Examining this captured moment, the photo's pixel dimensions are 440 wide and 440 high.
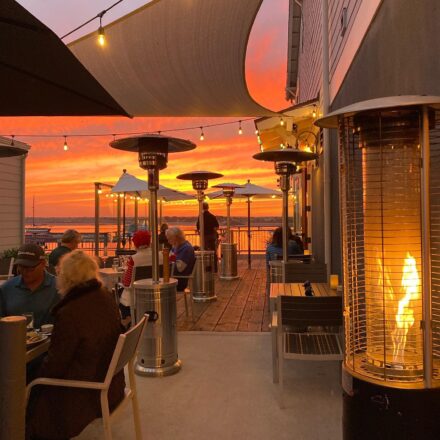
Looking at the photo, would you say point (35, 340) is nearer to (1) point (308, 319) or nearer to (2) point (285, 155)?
(1) point (308, 319)

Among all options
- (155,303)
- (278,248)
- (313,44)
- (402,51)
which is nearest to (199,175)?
(278,248)

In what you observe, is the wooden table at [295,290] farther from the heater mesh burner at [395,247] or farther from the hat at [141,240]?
the heater mesh burner at [395,247]

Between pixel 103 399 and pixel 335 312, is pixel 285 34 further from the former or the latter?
pixel 103 399

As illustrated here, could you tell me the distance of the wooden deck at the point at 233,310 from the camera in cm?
598

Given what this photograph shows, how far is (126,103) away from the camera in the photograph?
21.1 ft

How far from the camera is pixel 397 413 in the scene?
1.88m

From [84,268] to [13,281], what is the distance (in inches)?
31.8

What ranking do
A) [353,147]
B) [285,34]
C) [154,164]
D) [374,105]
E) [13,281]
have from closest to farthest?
[374,105] < [353,147] < [13,281] < [154,164] < [285,34]

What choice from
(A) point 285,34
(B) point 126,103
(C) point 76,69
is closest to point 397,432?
(C) point 76,69

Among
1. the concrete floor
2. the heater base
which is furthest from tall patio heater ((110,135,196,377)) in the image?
the heater base

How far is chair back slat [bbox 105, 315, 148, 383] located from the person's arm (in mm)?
227

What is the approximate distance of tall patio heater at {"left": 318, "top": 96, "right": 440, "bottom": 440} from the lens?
1.86 meters

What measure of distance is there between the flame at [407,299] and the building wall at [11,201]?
976cm

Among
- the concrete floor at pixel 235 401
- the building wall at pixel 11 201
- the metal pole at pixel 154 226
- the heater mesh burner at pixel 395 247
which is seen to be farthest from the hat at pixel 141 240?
the building wall at pixel 11 201
